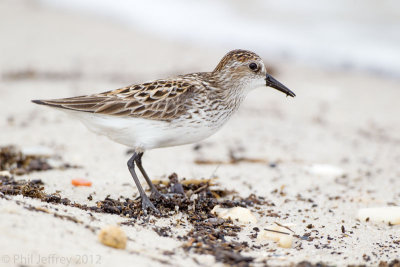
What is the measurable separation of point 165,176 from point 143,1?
1072cm

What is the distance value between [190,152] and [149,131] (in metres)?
2.29

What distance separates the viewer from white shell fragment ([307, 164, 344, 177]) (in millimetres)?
6245

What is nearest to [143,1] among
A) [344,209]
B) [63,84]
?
[63,84]

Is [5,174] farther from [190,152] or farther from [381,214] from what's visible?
[381,214]

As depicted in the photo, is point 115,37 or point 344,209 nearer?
point 344,209

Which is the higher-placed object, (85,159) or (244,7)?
(244,7)

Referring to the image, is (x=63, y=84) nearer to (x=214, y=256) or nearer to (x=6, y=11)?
(x=6, y=11)

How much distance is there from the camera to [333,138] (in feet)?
25.8

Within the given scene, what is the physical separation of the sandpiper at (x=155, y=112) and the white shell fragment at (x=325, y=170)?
178 centimetres

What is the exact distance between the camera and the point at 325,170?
628 centimetres

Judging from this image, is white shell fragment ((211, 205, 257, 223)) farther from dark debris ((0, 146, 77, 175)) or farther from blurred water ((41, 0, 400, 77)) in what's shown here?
blurred water ((41, 0, 400, 77))

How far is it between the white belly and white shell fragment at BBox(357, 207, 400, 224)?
1.57 m
